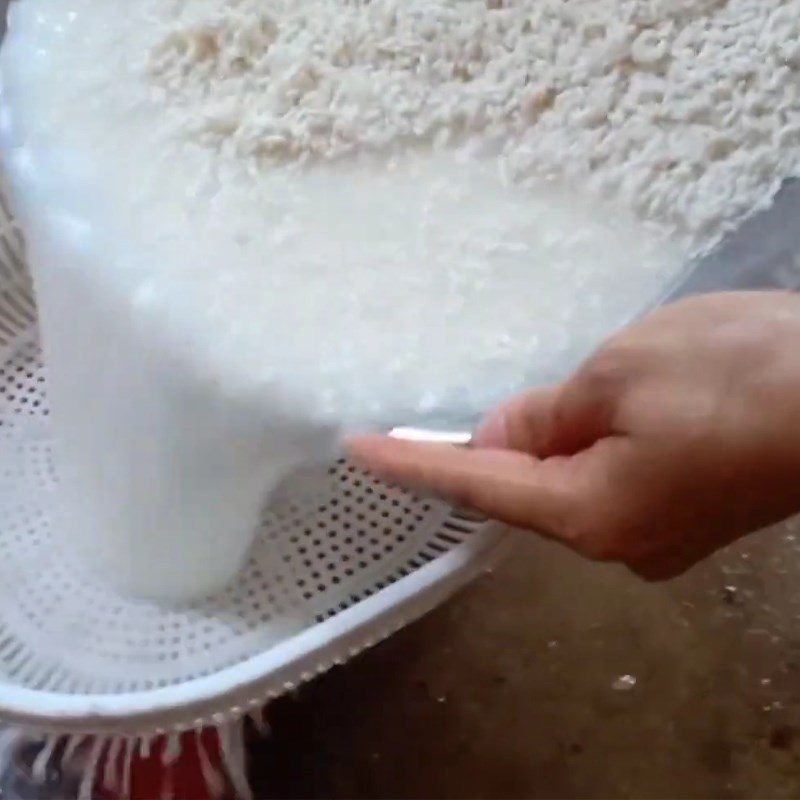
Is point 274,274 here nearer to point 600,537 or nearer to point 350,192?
point 350,192

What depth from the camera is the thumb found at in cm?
43

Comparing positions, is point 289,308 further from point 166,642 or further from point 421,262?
point 166,642

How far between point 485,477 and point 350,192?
0.14 m

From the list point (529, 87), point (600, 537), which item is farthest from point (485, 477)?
point (529, 87)

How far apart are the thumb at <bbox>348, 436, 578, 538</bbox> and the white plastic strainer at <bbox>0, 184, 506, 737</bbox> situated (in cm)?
9

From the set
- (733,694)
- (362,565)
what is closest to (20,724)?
(362,565)

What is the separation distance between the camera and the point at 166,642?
24.8 inches

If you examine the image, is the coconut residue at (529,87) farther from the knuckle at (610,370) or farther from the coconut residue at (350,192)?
the knuckle at (610,370)

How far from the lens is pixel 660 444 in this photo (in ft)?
1.32

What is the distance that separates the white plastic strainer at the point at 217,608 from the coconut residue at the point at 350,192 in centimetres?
8

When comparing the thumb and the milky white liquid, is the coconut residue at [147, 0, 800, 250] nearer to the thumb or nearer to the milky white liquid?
the milky white liquid

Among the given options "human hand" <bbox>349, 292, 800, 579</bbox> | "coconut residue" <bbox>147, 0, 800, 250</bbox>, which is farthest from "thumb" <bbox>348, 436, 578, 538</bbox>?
"coconut residue" <bbox>147, 0, 800, 250</bbox>

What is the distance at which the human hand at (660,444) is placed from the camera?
0.40 metres

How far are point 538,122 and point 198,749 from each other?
1.20 feet
